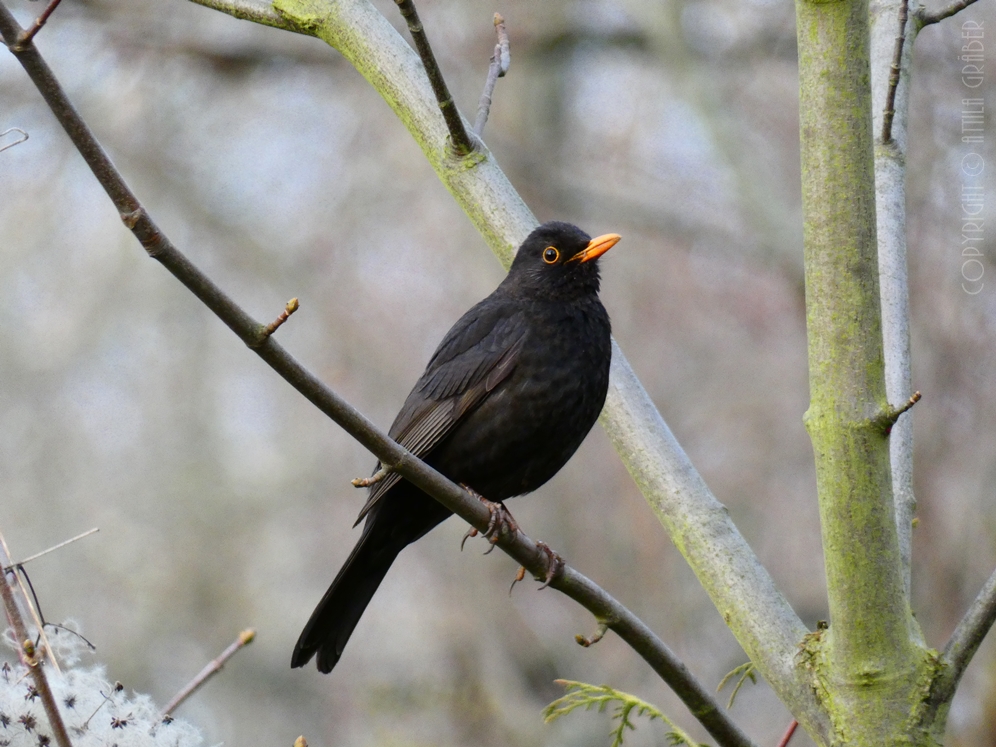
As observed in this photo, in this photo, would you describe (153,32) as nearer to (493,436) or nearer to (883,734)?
(493,436)

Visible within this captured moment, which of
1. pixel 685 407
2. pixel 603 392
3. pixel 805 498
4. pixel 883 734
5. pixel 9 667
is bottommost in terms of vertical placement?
pixel 9 667

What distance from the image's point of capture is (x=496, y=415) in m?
3.71

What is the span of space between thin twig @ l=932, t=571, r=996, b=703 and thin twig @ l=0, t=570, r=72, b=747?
1806 mm

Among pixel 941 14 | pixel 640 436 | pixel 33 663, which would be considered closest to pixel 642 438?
pixel 640 436

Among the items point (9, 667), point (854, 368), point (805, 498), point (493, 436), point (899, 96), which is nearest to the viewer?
→ point (9, 667)

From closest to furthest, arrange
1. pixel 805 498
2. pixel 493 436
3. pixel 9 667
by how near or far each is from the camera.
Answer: pixel 9 667 → pixel 493 436 → pixel 805 498

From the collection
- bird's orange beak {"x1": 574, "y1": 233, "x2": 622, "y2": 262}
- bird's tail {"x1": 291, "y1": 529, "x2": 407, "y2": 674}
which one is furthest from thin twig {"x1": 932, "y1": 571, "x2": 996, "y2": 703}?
bird's orange beak {"x1": 574, "y1": 233, "x2": 622, "y2": 262}

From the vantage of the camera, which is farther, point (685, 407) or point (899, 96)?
point (685, 407)

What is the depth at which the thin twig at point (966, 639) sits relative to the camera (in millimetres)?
2295

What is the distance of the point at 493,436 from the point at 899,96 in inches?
67.5

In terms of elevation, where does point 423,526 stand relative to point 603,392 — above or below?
below

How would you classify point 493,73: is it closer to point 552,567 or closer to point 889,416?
point 552,567

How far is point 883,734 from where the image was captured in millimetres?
2432

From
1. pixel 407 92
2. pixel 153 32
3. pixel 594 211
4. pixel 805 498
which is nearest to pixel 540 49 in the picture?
pixel 594 211
